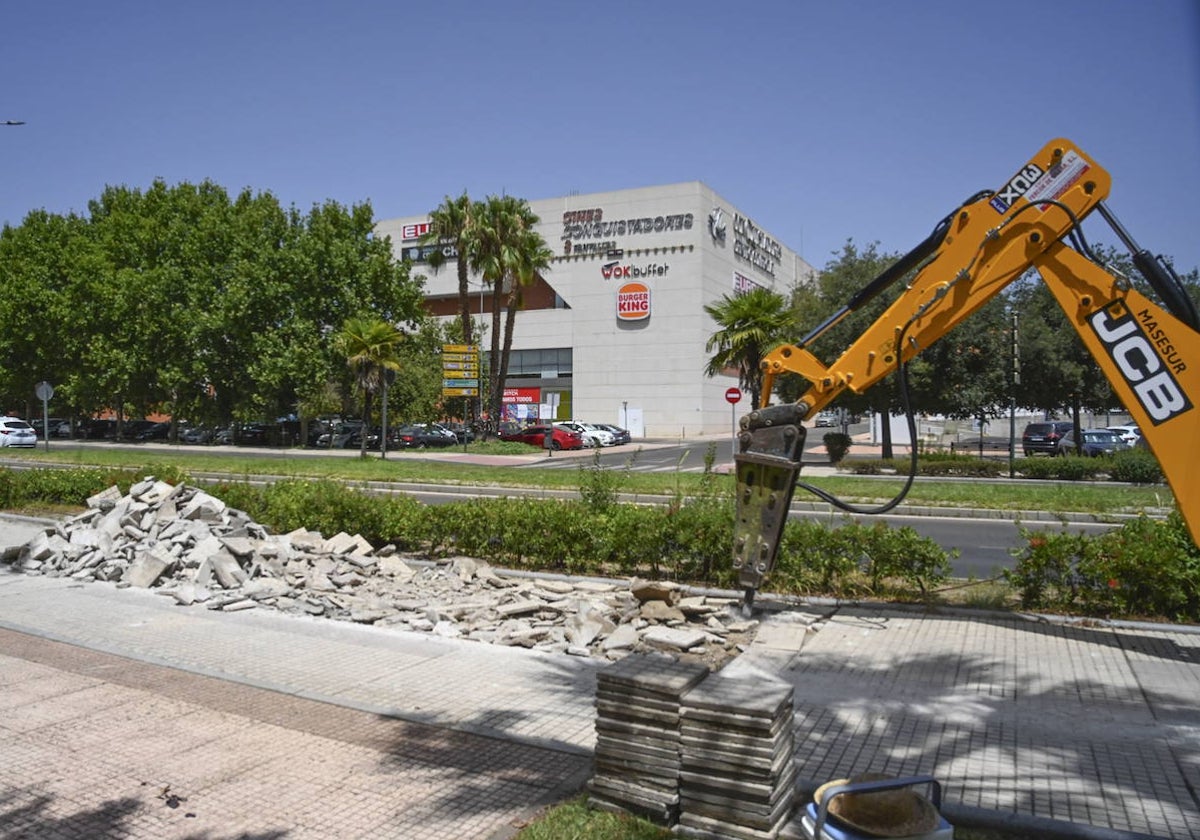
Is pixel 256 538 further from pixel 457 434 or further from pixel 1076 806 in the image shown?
pixel 457 434

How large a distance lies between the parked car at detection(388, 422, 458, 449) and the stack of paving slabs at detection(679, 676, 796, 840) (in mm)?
43840

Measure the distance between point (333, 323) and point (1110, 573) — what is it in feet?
139

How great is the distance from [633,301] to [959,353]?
34.8 metres

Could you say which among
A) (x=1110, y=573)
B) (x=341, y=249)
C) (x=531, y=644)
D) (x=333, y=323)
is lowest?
(x=531, y=644)

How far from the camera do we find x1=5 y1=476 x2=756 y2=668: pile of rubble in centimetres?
890

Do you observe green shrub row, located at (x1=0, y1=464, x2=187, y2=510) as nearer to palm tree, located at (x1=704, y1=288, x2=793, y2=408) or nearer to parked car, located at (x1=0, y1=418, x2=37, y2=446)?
palm tree, located at (x1=704, y1=288, x2=793, y2=408)

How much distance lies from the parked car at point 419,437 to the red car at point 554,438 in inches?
137

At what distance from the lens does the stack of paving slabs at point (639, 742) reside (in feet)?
15.3

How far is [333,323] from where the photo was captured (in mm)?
46250

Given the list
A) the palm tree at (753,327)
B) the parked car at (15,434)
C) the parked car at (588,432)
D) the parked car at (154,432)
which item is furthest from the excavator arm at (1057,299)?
→ the parked car at (154,432)

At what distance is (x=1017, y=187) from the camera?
7840 mm

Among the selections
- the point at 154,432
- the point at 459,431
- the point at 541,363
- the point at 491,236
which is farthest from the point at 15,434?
the point at 541,363

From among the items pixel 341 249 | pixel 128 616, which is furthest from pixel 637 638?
pixel 341 249

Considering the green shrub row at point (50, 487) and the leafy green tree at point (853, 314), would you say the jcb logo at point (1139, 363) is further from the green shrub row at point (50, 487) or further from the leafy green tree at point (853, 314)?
the leafy green tree at point (853, 314)
